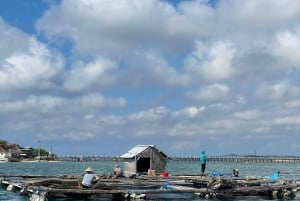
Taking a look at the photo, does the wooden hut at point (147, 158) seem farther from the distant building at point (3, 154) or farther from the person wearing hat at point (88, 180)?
the distant building at point (3, 154)

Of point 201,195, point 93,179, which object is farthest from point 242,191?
point 93,179

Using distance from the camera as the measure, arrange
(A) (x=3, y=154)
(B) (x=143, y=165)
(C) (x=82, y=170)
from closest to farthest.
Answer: (B) (x=143, y=165) < (C) (x=82, y=170) < (A) (x=3, y=154)

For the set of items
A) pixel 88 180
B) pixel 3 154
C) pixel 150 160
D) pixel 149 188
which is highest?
pixel 3 154

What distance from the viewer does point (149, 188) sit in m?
33.1

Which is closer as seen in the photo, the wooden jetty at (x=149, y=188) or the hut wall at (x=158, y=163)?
the wooden jetty at (x=149, y=188)

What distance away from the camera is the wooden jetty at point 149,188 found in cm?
2861

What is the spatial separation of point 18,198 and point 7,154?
13875 cm

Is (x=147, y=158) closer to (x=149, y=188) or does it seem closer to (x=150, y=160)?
(x=150, y=160)

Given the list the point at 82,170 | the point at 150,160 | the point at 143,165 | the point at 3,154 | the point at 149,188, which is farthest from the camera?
the point at 3,154

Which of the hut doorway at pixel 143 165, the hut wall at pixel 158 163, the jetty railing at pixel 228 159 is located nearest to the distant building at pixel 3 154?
the jetty railing at pixel 228 159

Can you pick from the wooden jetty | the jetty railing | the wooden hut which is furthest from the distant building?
the wooden jetty

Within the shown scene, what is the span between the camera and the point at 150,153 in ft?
145

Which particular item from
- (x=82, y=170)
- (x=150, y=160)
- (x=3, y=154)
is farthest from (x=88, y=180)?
(x=3, y=154)

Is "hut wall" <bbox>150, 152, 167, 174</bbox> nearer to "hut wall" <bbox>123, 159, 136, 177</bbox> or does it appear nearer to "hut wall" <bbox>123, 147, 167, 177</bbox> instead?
"hut wall" <bbox>123, 147, 167, 177</bbox>
